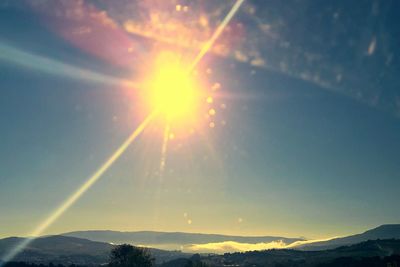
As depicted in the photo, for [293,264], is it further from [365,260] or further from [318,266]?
[365,260]

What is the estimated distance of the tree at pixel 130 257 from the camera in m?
120

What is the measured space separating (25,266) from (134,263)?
105 m

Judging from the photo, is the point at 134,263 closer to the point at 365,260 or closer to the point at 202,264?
the point at 202,264

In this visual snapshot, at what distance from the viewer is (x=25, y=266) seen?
655ft

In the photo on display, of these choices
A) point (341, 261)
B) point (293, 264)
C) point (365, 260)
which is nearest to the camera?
point (365, 260)

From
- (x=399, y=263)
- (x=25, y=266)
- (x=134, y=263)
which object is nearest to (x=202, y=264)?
(x=134, y=263)

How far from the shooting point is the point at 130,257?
120 meters

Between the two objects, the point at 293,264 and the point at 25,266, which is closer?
the point at 293,264

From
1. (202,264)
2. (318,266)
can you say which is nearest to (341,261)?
(318,266)

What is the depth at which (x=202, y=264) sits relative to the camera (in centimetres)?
12019

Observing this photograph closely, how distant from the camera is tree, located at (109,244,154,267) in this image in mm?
120125

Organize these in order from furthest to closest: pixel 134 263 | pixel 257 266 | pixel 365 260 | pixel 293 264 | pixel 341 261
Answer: pixel 257 266 → pixel 293 264 → pixel 341 261 → pixel 365 260 → pixel 134 263

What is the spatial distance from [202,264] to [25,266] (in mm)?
116771

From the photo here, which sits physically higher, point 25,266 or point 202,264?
point 25,266
